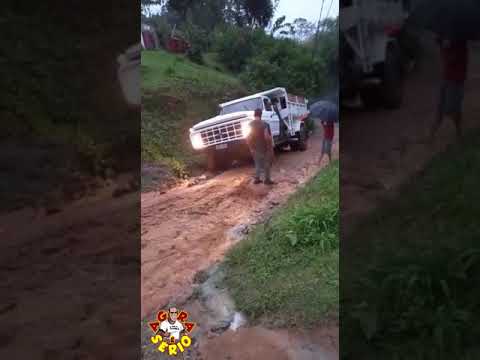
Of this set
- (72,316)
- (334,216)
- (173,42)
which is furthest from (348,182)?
(72,316)

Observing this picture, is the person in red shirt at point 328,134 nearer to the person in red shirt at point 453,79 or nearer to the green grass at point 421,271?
the green grass at point 421,271

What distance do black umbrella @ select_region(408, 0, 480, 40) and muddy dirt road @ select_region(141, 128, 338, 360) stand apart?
1.15 m

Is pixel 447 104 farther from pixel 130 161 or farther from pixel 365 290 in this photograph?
pixel 130 161

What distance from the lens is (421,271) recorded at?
2982 mm

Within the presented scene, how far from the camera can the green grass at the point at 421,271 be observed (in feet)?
9.35

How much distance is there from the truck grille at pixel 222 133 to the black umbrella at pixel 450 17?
59.5 inches

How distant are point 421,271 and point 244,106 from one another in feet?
5.40

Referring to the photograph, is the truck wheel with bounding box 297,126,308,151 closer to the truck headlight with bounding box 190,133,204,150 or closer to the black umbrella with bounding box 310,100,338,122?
the black umbrella with bounding box 310,100,338,122

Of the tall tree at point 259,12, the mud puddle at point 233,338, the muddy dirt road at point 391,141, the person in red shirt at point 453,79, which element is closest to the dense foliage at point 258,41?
the tall tree at point 259,12

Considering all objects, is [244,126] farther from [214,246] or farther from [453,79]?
[453,79]

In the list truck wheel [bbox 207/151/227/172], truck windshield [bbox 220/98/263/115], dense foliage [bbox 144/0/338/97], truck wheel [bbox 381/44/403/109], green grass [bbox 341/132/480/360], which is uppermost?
dense foliage [bbox 144/0/338/97]

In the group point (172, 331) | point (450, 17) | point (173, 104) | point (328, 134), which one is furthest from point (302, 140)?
point (172, 331)

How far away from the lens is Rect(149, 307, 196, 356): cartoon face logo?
3004 millimetres

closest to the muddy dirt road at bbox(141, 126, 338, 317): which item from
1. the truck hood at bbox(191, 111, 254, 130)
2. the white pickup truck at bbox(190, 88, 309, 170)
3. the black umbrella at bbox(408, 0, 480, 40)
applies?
the white pickup truck at bbox(190, 88, 309, 170)
